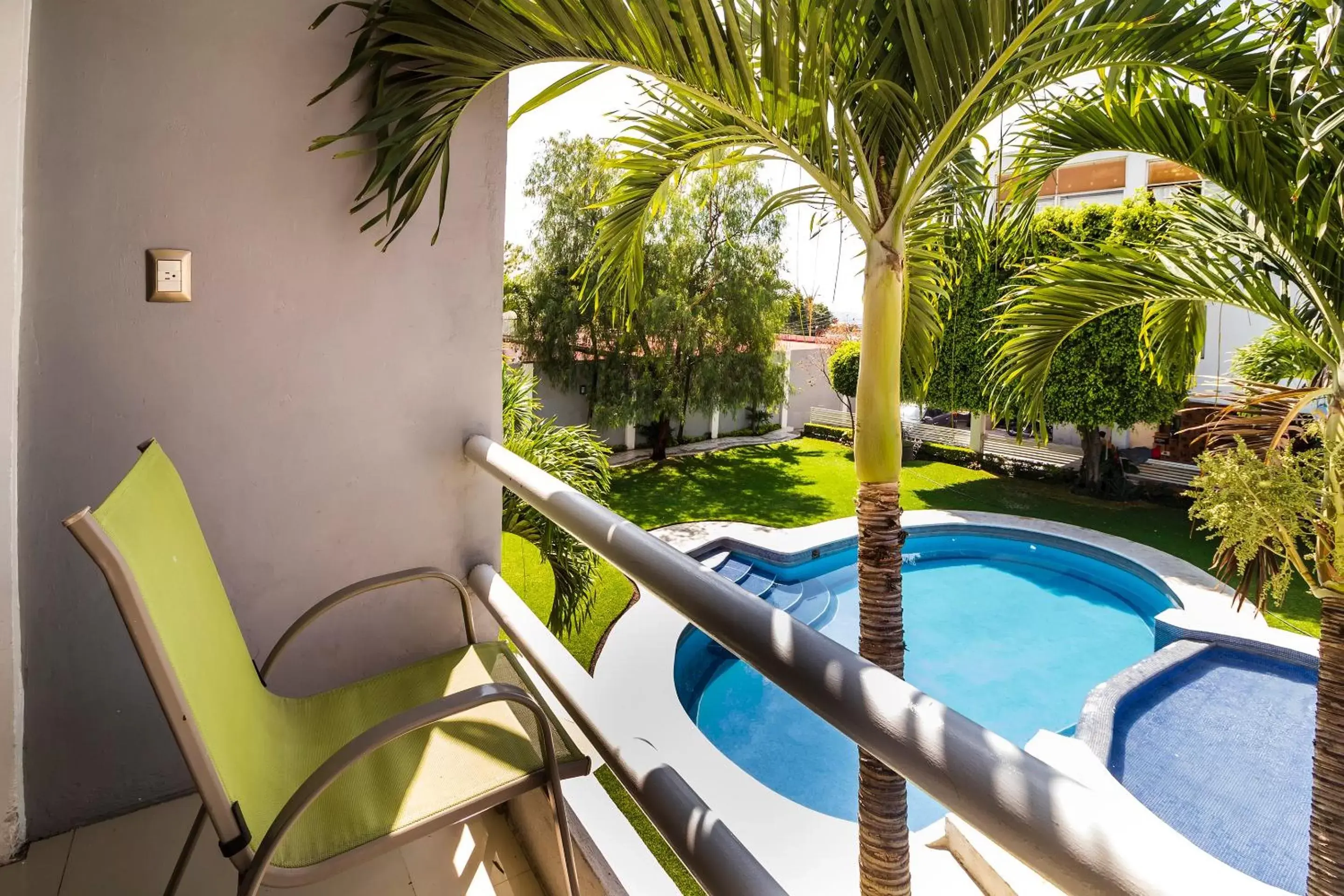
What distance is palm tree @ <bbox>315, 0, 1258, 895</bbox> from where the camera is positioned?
1792 millimetres

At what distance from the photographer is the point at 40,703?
1.74m

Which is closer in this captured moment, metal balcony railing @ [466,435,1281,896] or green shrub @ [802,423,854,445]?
metal balcony railing @ [466,435,1281,896]

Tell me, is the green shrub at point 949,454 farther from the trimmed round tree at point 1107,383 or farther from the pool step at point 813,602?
the pool step at point 813,602

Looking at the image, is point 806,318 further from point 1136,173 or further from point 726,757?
point 726,757

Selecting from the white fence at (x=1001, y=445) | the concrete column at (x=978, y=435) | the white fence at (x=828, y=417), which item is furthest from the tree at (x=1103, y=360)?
the white fence at (x=828, y=417)

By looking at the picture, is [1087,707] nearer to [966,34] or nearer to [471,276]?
[966,34]

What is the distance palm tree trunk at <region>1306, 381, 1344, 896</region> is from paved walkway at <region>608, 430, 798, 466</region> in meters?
13.0

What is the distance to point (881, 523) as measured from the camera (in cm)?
286

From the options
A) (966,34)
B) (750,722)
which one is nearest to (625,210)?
(966,34)

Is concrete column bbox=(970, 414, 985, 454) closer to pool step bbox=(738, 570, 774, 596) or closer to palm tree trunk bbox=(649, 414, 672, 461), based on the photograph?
palm tree trunk bbox=(649, 414, 672, 461)

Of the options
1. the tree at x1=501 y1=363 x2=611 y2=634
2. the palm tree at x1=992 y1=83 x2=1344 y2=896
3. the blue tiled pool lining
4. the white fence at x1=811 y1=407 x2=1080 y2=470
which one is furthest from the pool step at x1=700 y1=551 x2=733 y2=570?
the palm tree at x1=992 y1=83 x2=1344 y2=896

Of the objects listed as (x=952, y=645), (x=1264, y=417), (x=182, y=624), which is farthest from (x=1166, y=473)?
(x=182, y=624)

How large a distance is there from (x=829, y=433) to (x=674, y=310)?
6.24 m

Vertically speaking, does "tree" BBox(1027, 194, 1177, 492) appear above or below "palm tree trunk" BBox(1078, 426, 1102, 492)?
above
